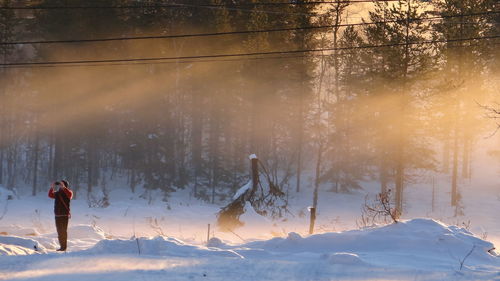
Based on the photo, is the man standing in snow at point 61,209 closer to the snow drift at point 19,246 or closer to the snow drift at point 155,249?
the snow drift at point 19,246

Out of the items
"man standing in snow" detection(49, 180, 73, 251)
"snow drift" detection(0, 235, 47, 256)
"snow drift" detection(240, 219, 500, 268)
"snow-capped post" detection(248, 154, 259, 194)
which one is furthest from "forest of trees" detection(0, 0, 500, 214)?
"snow drift" detection(0, 235, 47, 256)

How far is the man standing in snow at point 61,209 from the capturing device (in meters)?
11.7

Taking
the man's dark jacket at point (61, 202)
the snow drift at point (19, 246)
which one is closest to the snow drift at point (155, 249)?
the snow drift at point (19, 246)

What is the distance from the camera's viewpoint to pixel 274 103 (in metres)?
37.7

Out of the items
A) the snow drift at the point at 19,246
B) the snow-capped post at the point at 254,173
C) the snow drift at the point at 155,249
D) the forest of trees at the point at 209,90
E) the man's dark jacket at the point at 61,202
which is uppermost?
the forest of trees at the point at 209,90

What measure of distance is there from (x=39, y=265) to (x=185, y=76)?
2779 cm

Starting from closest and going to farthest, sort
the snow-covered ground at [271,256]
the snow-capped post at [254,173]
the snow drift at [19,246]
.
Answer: the snow-covered ground at [271,256] < the snow drift at [19,246] < the snow-capped post at [254,173]

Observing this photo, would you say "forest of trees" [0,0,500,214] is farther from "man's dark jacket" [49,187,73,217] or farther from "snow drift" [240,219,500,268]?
"man's dark jacket" [49,187,73,217]

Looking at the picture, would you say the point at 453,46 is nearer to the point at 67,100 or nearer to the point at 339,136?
the point at 339,136

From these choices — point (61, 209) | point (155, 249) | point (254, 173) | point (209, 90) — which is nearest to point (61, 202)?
point (61, 209)

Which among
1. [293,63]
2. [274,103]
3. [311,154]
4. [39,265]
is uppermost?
[293,63]

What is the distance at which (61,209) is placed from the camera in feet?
39.2

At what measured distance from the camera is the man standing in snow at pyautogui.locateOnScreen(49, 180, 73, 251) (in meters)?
11.7

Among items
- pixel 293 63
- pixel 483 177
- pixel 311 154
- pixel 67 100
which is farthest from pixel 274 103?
pixel 483 177
